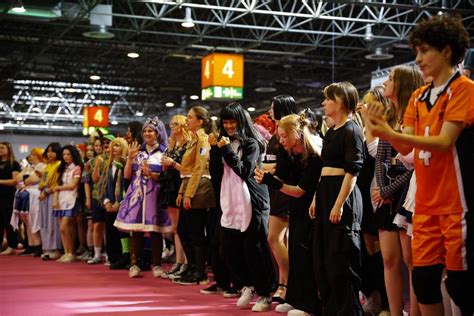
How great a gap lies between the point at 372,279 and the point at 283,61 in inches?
787

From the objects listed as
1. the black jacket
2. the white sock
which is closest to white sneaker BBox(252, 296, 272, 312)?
the black jacket

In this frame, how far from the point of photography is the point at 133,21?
1906cm

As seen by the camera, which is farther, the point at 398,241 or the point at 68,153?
the point at 68,153

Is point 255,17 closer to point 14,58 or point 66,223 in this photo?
point 14,58

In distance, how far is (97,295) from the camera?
20.9 ft

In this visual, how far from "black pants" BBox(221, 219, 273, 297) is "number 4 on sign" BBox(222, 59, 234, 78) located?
38.3 ft

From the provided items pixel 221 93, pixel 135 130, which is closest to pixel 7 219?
pixel 135 130

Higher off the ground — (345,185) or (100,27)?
(100,27)

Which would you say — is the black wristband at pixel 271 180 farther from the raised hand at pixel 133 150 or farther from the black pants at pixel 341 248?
the raised hand at pixel 133 150

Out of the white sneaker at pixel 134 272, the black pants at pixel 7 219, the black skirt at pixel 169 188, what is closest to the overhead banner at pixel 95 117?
the black pants at pixel 7 219

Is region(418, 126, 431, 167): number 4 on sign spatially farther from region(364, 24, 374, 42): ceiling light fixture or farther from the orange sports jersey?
region(364, 24, 374, 42): ceiling light fixture

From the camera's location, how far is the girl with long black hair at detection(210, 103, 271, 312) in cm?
552

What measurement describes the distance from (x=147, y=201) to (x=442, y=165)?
5.06 metres

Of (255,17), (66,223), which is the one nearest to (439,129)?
(66,223)
